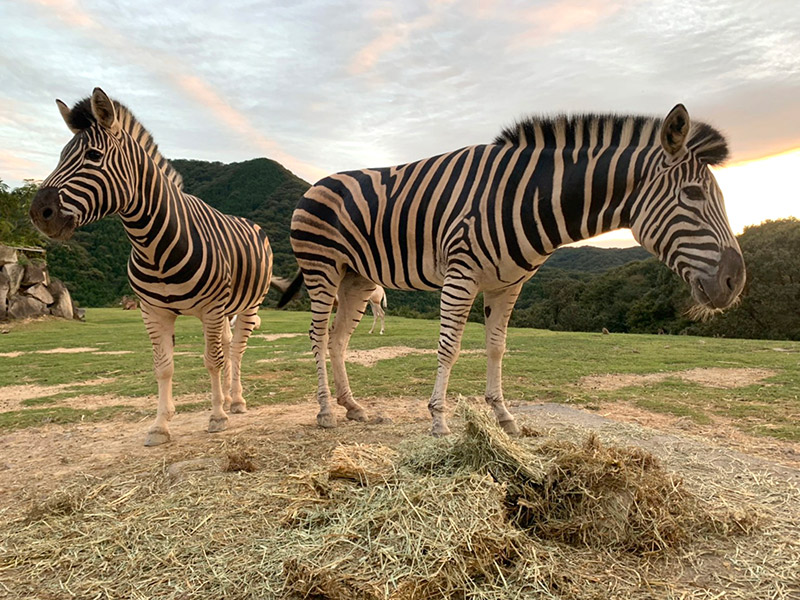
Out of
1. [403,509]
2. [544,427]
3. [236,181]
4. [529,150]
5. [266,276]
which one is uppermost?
[236,181]

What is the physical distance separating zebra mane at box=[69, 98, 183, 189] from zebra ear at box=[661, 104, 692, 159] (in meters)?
4.76

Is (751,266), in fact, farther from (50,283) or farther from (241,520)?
(50,283)

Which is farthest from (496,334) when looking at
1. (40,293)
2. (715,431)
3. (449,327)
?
(40,293)

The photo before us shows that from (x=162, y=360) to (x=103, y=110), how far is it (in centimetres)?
244

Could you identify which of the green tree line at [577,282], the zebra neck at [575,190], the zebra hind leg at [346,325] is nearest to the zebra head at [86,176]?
the zebra hind leg at [346,325]

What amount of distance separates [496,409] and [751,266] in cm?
3242

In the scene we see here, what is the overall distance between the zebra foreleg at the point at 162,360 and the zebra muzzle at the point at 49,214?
123 centimetres

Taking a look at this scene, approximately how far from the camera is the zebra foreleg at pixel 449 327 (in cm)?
443

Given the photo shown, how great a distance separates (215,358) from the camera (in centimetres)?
532

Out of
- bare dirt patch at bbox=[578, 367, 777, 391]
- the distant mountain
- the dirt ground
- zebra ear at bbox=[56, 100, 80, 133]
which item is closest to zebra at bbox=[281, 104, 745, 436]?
the dirt ground

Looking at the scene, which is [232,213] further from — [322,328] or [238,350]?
[322,328]

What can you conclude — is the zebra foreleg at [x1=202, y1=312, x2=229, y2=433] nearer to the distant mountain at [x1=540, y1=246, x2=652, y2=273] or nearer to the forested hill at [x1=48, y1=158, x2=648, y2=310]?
the forested hill at [x1=48, y1=158, x2=648, y2=310]

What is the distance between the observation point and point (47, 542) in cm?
284

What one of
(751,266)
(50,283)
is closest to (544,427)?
(50,283)
